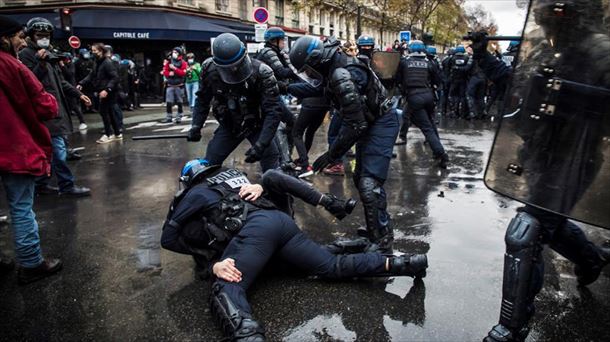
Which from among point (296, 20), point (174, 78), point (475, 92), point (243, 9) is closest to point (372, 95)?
point (174, 78)

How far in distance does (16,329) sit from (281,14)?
32154 millimetres

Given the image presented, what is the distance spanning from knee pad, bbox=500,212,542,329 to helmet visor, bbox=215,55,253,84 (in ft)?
8.24

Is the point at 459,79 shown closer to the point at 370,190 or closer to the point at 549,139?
the point at 370,190

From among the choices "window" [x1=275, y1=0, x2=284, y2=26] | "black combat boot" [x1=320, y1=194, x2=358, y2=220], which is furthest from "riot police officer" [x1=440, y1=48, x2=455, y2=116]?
"window" [x1=275, y1=0, x2=284, y2=26]

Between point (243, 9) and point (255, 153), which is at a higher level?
point (243, 9)

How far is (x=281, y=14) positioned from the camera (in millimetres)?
32250

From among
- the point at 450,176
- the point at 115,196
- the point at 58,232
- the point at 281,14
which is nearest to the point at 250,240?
the point at 58,232

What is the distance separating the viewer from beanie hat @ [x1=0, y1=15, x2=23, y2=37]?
2.99 metres

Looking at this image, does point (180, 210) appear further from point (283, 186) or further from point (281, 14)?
point (281, 14)

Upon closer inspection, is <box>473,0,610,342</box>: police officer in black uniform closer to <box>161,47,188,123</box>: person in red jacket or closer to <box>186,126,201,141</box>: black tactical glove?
<box>186,126,201,141</box>: black tactical glove

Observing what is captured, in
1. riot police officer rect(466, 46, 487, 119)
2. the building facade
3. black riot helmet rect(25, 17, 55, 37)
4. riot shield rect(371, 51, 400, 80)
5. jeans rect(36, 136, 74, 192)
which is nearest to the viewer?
black riot helmet rect(25, 17, 55, 37)

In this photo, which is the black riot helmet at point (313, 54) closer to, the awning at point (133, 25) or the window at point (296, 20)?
the awning at point (133, 25)

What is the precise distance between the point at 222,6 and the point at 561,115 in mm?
26340

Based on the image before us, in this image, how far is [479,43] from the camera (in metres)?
3.10
